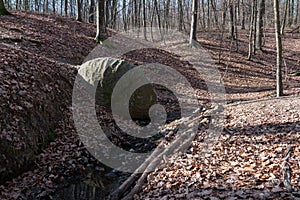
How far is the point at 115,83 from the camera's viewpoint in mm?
8922

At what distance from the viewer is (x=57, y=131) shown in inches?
270

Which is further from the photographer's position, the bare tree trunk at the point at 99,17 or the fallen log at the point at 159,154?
the bare tree trunk at the point at 99,17

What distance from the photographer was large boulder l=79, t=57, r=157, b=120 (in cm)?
894

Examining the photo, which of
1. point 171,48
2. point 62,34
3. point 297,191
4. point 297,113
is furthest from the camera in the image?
point 171,48

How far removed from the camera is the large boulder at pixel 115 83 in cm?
894

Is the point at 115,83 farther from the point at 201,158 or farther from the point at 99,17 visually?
the point at 99,17

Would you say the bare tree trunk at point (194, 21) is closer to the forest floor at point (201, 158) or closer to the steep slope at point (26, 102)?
the forest floor at point (201, 158)

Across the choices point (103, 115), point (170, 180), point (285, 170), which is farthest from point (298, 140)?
point (103, 115)

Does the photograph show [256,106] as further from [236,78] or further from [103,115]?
[236,78]

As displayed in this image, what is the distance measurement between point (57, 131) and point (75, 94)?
200 cm

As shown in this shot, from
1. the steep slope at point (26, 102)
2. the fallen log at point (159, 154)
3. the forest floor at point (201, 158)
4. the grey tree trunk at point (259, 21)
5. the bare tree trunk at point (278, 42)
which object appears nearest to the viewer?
the forest floor at point (201, 158)

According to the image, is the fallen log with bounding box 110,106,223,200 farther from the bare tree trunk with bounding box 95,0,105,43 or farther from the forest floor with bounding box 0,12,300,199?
the bare tree trunk with bounding box 95,0,105,43

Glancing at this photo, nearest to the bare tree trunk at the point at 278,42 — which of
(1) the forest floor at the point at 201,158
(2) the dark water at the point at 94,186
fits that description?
(1) the forest floor at the point at 201,158

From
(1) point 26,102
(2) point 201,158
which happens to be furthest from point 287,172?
(1) point 26,102
